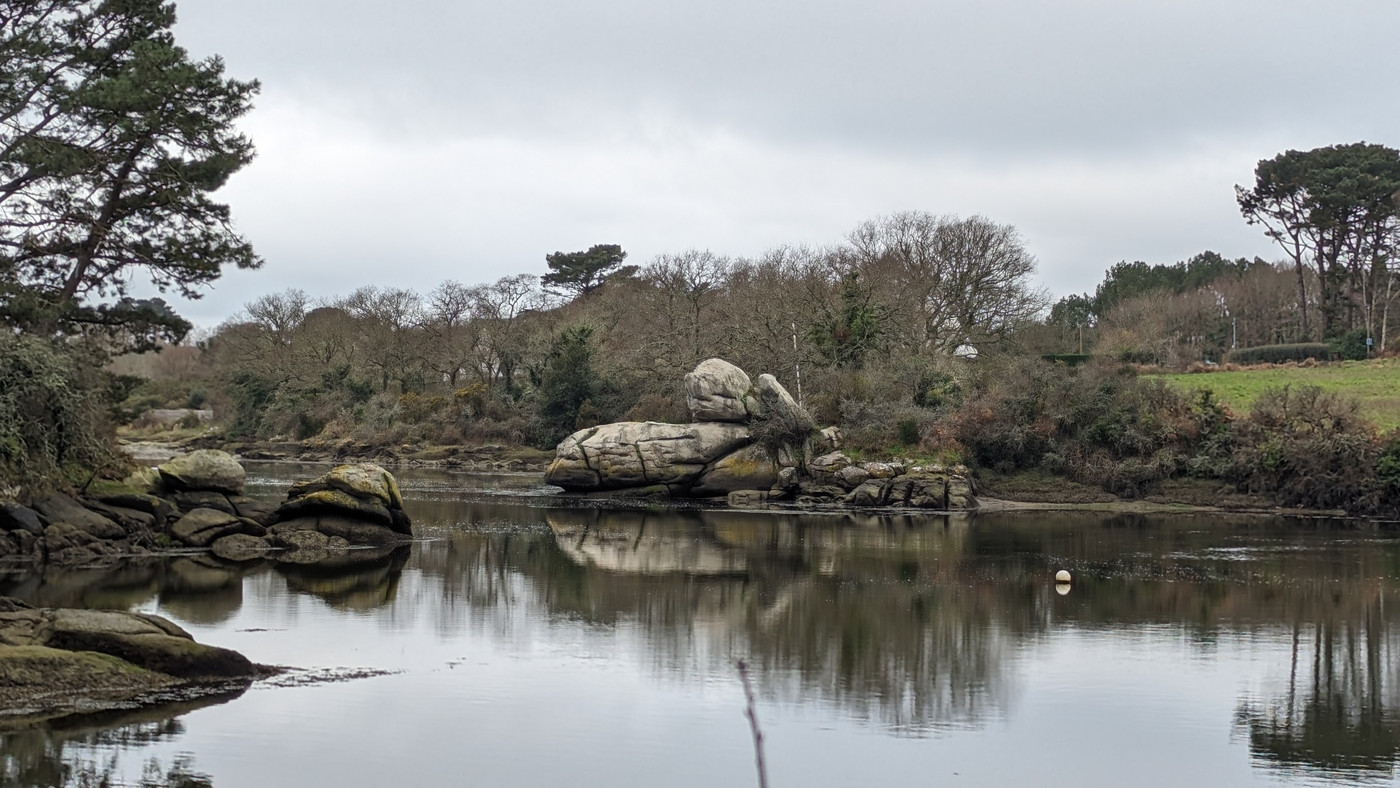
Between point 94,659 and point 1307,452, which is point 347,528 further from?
point 1307,452

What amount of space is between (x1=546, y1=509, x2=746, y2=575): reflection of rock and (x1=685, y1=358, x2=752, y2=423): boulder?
663 cm

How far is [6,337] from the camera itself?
22.6 metres

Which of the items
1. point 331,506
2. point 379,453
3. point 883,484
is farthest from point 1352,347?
point 331,506

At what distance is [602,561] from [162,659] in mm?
13632

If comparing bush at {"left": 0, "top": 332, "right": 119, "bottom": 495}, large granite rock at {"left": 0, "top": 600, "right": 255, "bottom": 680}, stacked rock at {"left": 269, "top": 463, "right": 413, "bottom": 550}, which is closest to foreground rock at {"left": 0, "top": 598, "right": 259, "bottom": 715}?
large granite rock at {"left": 0, "top": 600, "right": 255, "bottom": 680}

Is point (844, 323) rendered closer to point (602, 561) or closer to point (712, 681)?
point (602, 561)

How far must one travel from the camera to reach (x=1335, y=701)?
14781 millimetres

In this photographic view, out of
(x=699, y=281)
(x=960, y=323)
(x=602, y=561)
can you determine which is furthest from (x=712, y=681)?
(x=699, y=281)

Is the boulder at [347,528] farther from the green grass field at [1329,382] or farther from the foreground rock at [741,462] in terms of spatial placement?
the green grass field at [1329,382]

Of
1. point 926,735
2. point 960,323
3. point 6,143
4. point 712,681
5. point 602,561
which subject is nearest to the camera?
point 926,735

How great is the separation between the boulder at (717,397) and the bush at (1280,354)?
29449mm

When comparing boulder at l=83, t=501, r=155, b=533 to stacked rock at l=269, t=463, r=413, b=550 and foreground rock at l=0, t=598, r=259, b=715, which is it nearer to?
stacked rock at l=269, t=463, r=413, b=550

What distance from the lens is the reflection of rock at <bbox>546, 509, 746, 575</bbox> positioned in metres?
26.6

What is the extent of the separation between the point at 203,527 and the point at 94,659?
14402mm
